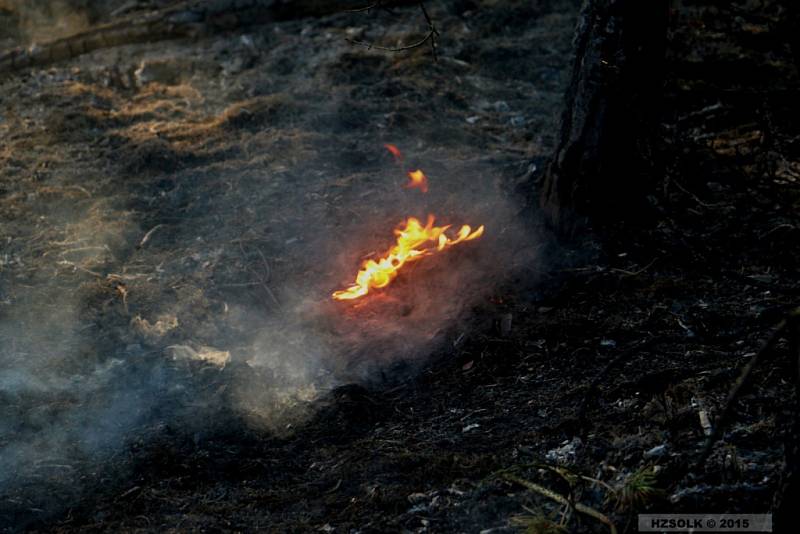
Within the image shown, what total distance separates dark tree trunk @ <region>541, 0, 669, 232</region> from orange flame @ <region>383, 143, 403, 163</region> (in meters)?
1.77

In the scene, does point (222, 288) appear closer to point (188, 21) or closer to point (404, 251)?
point (404, 251)

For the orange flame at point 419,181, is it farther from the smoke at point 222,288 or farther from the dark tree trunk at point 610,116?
the dark tree trunk at point 610,116

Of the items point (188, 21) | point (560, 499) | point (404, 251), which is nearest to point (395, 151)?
point (404, 251)

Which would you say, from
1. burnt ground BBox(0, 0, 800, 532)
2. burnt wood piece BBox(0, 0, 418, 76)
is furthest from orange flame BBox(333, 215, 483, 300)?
burnt wood piece BBox(0, 0, 418, 76)

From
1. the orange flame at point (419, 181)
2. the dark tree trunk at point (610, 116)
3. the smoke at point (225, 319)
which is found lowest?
the smoke at point (225, 319)

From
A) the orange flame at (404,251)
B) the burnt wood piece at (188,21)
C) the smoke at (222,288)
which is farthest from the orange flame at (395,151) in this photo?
the burnt wood piece at (188,21)

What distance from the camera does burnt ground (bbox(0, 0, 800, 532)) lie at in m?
4.00

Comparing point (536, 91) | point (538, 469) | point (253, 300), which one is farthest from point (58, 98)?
point (538, 469)

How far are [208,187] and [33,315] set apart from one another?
200 cm

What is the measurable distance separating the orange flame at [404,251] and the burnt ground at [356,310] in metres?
0.17

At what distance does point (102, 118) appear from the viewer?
8281 mm

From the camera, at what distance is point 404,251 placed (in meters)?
6.00

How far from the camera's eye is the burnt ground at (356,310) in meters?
4.00

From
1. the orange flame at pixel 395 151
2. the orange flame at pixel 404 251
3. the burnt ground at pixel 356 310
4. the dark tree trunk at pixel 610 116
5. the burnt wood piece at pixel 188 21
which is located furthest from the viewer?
the burnt wood piece at pixel 188 21
